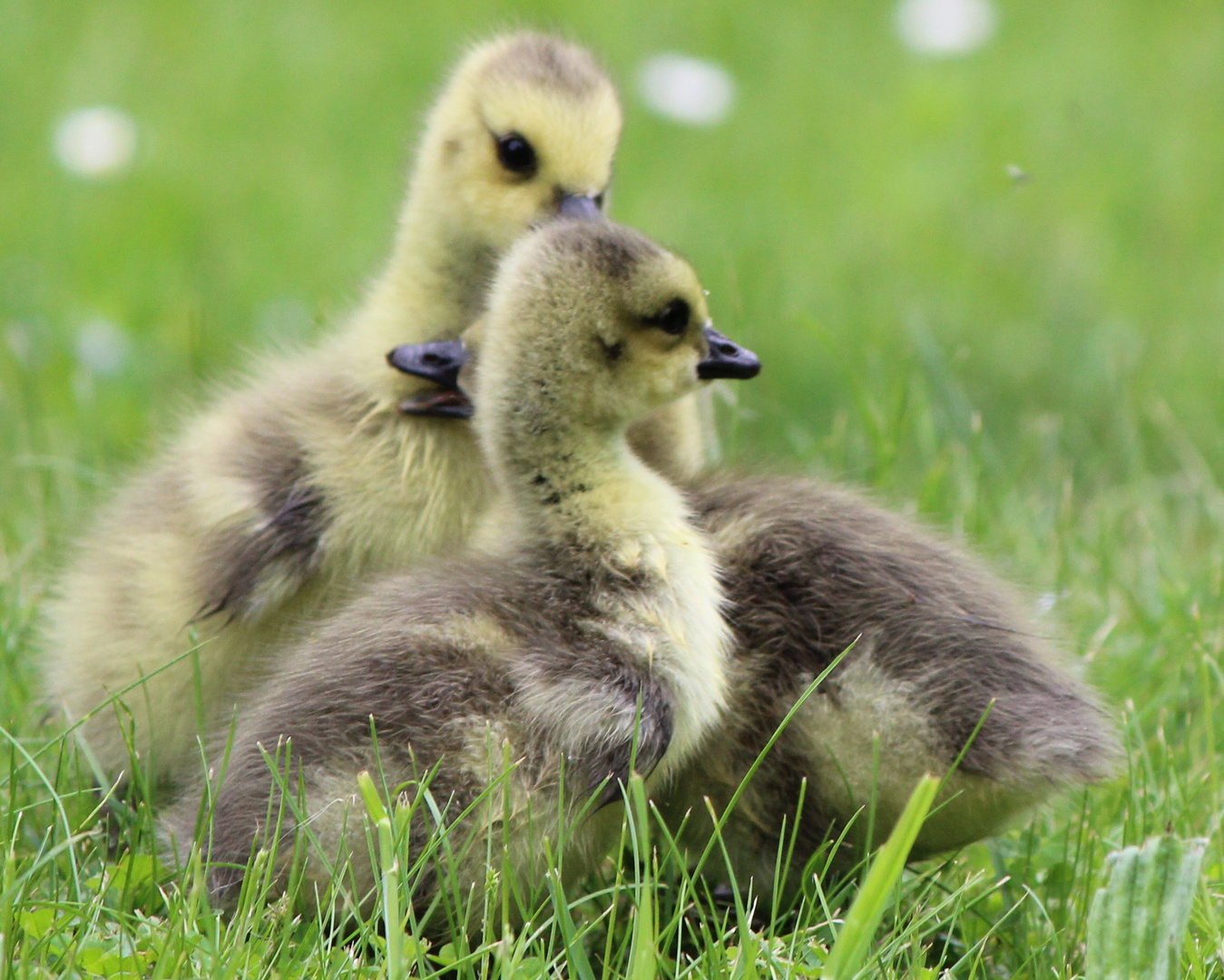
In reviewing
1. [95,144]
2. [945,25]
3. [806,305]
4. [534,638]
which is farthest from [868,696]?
[945,25]

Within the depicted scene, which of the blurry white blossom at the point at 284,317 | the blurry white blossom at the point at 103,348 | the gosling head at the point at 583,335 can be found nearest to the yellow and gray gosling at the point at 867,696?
the gosling head at the point at 583,335

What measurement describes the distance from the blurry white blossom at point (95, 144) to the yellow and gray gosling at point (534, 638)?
3.61m

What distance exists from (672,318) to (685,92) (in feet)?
13.7

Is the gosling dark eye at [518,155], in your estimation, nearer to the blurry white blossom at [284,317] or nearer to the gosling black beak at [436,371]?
the gosling black beak at [436,371]

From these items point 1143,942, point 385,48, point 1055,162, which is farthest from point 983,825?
point 385,48

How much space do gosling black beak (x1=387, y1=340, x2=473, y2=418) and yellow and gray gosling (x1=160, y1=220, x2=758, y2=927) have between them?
0.23m

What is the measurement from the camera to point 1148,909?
5.88ft

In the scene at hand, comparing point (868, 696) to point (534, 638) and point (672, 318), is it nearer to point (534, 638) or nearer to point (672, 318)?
point (534, 638)

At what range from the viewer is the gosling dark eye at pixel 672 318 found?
222 centimetres

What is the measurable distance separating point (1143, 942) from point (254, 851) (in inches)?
39.0

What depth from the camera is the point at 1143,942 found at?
1.79 meters

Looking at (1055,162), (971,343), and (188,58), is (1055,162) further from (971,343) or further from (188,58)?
(188,58)

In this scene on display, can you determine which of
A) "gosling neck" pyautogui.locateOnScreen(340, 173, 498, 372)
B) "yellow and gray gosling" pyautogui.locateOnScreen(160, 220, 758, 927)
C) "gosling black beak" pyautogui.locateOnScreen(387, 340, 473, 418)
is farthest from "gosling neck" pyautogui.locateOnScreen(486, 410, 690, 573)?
"gosling neck" pyautogui.locateOnScreen(340, 173, 498, 372)

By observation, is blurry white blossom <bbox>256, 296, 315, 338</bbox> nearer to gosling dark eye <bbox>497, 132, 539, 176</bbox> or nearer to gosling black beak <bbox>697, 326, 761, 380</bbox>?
gosling dark eye <bbox>497, 132, 539, 176</bbox>
